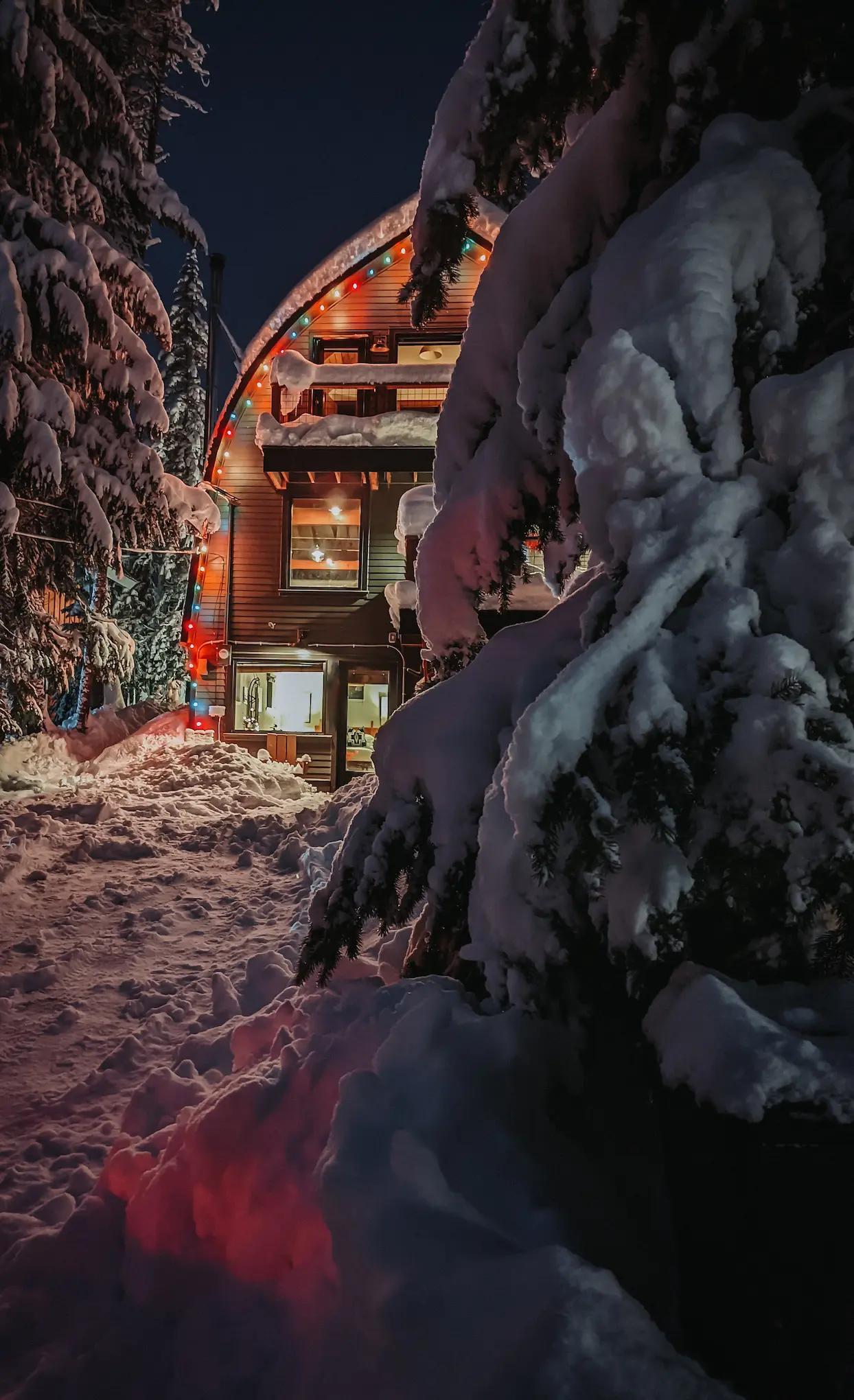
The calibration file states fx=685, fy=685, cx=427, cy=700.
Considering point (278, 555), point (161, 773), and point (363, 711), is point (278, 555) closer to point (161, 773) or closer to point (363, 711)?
point (363, 711)

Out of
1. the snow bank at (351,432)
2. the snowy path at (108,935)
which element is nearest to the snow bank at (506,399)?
the snowy path at (108,935)

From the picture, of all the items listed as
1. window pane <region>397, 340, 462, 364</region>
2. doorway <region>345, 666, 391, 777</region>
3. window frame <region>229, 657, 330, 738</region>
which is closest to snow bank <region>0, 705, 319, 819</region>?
window frame <region>229, 657, 330, 738</region>

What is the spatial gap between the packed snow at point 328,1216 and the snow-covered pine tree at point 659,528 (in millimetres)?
418

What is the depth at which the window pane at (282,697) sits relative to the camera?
16.3 m

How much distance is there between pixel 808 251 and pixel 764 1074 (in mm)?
2225

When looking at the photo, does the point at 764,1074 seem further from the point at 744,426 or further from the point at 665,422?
the point at 744,426

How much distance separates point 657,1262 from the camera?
1923mm

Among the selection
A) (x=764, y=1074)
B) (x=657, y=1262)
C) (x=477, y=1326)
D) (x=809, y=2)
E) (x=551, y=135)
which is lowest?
(x=657, y=1262)

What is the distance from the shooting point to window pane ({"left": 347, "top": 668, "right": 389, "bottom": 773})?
53.9 ft

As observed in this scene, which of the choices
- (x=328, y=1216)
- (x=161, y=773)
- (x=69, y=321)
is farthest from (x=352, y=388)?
(x=328, y=1216)

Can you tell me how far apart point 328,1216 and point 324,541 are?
50.5 feet

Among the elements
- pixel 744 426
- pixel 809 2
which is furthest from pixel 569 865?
pixel 809 2

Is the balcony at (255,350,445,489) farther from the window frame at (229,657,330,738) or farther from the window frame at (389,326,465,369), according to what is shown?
the window frame at (229,657,330,738)

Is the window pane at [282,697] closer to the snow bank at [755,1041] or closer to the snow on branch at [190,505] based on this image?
the snow on branch at [190,505]
